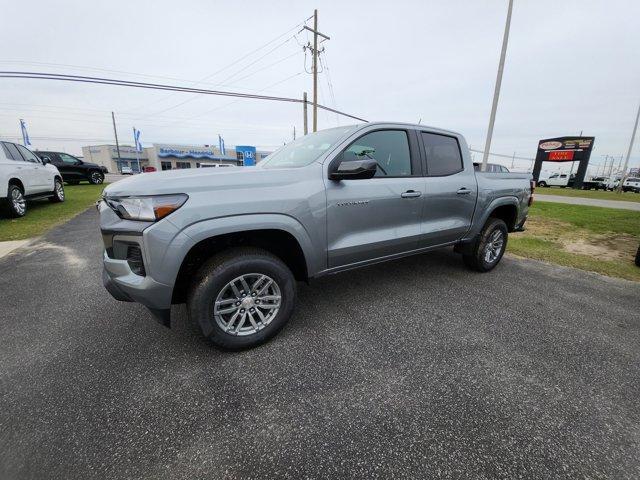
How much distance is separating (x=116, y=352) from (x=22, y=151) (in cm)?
851

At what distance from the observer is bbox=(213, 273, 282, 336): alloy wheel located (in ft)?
7.45

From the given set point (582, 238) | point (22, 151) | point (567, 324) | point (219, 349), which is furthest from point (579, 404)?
point (22, 151)

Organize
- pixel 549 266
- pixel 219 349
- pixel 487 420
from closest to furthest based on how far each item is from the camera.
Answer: pixel 487 420, pixel 219 349, pixel 549 266

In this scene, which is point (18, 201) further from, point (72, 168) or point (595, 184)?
point (595, 184)

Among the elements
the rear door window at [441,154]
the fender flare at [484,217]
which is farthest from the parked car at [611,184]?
the rear door window at [441,154]

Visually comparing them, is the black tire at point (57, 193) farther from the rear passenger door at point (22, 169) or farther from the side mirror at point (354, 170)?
the side mirror at point (354, 170)

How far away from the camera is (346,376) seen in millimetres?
2152

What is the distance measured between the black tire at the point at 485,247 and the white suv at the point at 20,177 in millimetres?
9347

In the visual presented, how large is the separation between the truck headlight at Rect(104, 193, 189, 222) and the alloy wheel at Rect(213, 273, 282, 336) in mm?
652

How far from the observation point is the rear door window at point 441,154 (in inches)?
132

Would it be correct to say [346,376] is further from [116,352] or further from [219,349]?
[116,352]

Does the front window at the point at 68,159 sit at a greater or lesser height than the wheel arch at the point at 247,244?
greater

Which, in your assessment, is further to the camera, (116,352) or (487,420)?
(116,352)

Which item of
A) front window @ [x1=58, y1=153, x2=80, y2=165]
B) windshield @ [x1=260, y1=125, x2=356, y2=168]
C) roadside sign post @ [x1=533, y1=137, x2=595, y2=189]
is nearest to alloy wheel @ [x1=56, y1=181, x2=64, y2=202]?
front window @ [x1=58, y1=153, x2=80, y2=165]
